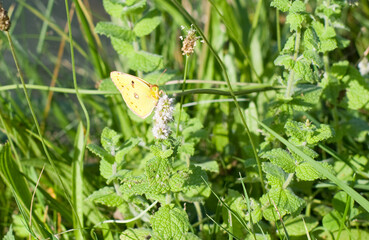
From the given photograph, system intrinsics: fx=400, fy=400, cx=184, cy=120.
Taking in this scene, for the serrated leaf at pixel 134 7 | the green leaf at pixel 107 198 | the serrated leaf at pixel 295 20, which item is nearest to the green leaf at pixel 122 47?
the serrated leaf at pixel 134 7

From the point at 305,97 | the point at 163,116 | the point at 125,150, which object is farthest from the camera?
the point at 305,97

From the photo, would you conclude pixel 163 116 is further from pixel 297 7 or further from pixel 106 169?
pixel 297 7

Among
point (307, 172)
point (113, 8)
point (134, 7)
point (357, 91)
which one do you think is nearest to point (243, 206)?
point (307, 172)

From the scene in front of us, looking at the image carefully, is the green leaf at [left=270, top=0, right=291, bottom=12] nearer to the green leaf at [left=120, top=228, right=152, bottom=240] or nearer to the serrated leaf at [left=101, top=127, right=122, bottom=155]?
the serrated leaf at [left=101, top=127, right=122, bottom=155]

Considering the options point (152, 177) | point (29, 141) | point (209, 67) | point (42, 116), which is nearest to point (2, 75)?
point (42, 116)

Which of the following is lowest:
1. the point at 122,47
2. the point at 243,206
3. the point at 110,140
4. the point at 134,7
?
the point at 243,206
